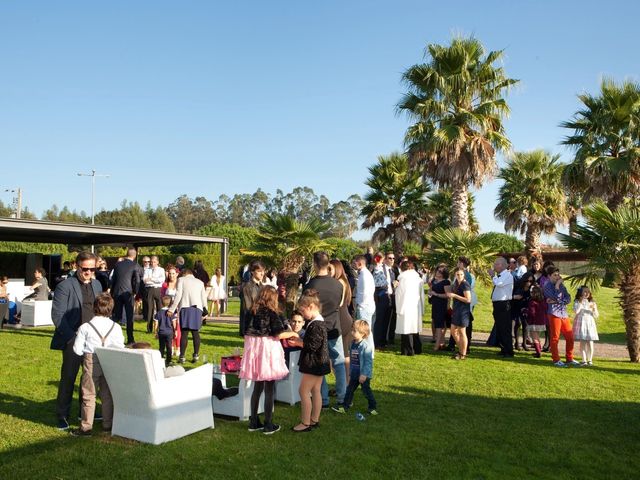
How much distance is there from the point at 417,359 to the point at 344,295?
10.7 feet

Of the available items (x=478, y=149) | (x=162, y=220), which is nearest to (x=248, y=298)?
(x=478, y=149)

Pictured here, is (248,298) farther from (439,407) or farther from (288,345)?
(439,407)

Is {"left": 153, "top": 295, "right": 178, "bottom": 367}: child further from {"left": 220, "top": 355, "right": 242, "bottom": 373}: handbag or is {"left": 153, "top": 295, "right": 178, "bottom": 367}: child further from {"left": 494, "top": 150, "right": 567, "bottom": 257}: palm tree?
{"left": 494, "top": 150, "right": 567, "bottom": 257}: palm tree

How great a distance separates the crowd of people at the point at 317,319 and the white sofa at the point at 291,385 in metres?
0.08

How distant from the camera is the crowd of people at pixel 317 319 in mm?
5477

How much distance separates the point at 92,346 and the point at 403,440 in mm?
3071

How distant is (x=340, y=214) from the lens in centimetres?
9175

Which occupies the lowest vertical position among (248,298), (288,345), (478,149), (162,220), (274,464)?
(274,464)

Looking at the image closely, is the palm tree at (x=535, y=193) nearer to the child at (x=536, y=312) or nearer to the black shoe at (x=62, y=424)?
the child at (x=536, y=312)

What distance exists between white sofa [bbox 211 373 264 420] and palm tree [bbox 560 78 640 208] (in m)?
15.2

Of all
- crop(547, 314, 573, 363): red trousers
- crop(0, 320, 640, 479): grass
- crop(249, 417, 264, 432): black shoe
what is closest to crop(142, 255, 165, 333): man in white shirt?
crop(0, 320, 640, 479): grass

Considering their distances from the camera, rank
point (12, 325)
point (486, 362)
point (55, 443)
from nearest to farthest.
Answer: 1. point (55, 443)
2. point (486, 362)
3. point (12, 325)

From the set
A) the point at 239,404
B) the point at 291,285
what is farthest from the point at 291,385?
the point at 291,285

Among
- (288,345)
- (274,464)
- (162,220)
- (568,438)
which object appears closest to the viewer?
(274,464)
